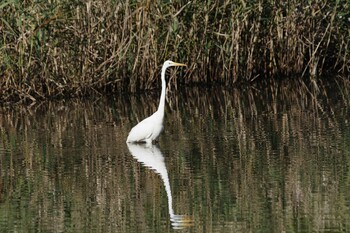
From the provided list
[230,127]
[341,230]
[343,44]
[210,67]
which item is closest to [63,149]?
[230,127]

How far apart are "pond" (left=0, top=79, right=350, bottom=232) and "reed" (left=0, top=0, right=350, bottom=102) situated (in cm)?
50

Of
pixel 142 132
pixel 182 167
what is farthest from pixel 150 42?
pixel 182 167

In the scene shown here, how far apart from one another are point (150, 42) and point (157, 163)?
17.9 ft

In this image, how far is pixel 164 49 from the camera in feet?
52.9

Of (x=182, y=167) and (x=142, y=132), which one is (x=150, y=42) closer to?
(x=142, y=132)

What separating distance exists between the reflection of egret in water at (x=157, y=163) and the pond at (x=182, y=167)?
0.04ft

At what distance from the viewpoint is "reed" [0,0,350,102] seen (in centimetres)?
1514

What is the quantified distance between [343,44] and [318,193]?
947cm

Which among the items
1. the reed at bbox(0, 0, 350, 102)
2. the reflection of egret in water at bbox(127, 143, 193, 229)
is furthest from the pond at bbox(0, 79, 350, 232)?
the reed at bbox(0, 0, 350, 102)

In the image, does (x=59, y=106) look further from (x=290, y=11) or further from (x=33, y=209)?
(x=33, y=209)

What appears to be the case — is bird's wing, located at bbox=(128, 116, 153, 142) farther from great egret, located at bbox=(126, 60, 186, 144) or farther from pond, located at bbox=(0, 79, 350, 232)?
pond, located at bbox=(0, 79, 350, 232)

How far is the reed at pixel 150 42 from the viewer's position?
15141mm

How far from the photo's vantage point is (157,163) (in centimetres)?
1061

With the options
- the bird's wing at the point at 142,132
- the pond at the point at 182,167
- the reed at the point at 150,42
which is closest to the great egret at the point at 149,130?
the bird's wing at the point at 142,132
